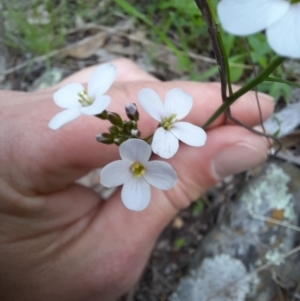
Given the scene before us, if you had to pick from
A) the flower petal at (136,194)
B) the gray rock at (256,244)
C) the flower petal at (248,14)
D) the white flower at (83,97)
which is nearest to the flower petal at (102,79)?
the white flower at (83,97)

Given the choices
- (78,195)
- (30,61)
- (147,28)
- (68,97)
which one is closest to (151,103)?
(68,97)

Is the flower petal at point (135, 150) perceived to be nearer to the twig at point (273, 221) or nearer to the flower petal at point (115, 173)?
the flower petal at point (115, 173)

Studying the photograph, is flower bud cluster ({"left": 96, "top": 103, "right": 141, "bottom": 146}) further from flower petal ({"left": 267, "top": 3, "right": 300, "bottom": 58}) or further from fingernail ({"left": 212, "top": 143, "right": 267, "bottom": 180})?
fingernail ({"left": 212, "top": 143, "right": 267, "bottom": 180})

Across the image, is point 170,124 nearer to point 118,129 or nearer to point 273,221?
point 118,129

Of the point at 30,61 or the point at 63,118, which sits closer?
the point at 63,118

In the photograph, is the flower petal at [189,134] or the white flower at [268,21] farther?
the flower petal at [189,134]

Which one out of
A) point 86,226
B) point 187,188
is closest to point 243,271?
point 187,188

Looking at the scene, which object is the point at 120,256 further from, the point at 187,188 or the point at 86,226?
the point at 187,188
